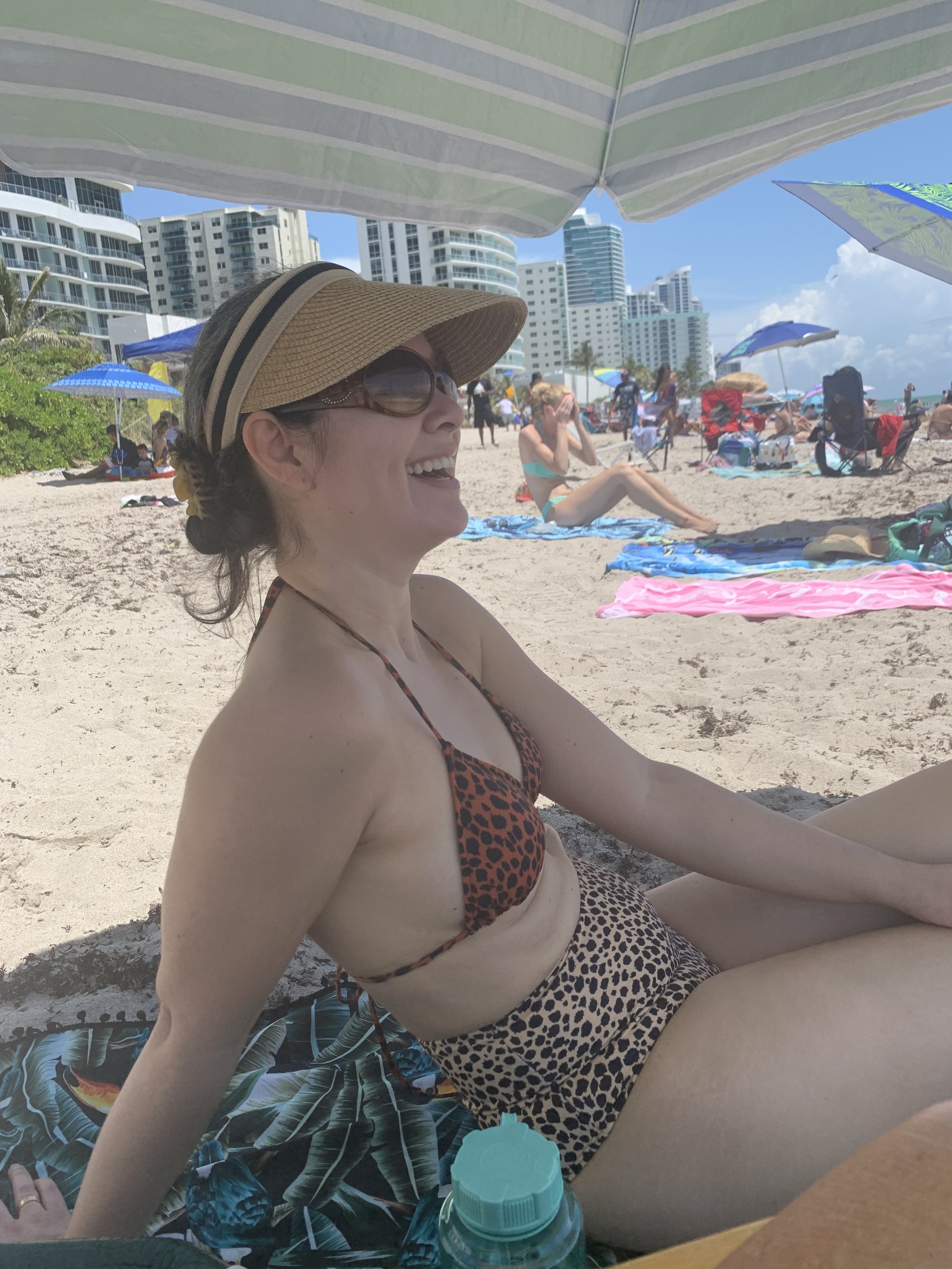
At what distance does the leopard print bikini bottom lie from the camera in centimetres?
123

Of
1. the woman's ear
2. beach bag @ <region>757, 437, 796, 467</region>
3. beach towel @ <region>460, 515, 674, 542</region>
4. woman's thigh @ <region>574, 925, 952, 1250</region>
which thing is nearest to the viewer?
woman's thigh @ <region>574, 925, 952, 1250</region>

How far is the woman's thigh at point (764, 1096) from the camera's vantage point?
117 cm

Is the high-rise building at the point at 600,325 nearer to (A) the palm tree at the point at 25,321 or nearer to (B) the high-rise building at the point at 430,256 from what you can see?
(B) the high-rise building at the point at 430,256

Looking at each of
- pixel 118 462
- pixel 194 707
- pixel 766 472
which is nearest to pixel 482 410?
pixel 118 462

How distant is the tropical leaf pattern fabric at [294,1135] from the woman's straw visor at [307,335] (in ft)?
3.82

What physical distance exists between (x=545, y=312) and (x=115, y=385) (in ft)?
429

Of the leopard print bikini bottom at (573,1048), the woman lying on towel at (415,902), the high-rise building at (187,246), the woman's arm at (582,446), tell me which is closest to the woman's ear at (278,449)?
the woman lying on towel at (415,902)

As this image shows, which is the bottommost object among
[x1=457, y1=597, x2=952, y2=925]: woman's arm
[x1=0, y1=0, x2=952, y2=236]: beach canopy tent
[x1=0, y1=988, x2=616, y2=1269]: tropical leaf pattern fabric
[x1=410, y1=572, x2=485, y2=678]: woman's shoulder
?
[x1=0, y1=988, x2=616, y2=1269]: tropical leaf pattern fabric

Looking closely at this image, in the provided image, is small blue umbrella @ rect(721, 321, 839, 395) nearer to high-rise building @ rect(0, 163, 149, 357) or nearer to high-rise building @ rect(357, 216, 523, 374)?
high-rise building @ rect(0, 163, 149, 357)

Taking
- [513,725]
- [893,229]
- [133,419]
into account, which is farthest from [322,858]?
[133,419]

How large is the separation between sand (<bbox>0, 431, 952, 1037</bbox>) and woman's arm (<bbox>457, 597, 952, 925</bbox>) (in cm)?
64

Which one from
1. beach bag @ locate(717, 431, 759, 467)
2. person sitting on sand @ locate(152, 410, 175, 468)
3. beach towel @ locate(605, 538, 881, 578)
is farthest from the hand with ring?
person sitting on sand @ locate(152, 410, 175, 468)

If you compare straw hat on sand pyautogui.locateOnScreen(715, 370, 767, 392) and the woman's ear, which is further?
straw hat on sand pyautogui.locateOnScreen(715, 370, 767, 392)

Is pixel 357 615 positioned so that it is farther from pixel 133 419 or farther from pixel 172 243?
pixel 172 243
